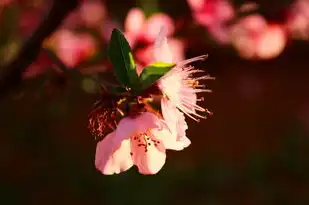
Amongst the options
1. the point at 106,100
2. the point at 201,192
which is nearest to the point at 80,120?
the point at 201,192

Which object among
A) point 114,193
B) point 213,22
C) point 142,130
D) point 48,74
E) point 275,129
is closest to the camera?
point 142,130

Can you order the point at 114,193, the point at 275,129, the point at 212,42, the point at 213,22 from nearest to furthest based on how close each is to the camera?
1. the point at 213,22
2. the point at 212,42
3. the point at 114,193
4. the point at 275,129

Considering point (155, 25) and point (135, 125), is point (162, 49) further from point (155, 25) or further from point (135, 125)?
point (155, 25)

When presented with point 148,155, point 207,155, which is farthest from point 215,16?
point 207,155

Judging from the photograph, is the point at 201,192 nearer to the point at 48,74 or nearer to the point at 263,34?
the point at 263,34

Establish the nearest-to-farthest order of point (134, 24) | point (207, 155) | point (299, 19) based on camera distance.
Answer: point (134, 24), point (299, 19), point (207, 155)

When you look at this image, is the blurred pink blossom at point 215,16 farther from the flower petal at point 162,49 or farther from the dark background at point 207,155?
the dark background at point 207,155

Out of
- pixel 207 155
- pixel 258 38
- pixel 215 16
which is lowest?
pixel 207 155
